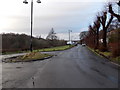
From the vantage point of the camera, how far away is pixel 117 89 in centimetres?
843

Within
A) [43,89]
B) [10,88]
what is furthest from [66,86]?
[10,88]

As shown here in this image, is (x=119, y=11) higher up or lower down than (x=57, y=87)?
higher up

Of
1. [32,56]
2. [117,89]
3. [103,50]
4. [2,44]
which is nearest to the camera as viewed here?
[117,89]

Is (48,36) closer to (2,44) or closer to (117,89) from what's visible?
(2,44)

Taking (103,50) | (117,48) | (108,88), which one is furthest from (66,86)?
(103,50)

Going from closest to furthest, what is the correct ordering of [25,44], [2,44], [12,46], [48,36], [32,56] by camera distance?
[32,56]
[2,44]
[12,46]
[25,44]
[48,36]

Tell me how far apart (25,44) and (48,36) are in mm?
57130

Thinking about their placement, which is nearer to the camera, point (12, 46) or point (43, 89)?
point (43, 89)

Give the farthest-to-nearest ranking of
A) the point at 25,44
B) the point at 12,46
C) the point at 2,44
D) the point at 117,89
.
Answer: the point at 25,44 → the point at 12,46 → the point at 2,44 → the point at 117,89

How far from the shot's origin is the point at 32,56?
2834 cm

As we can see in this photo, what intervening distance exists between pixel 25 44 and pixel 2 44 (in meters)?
10.2

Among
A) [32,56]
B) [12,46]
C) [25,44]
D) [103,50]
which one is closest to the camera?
[32,56]

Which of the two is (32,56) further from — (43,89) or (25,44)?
(25,44)

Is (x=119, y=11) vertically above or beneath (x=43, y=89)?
above
